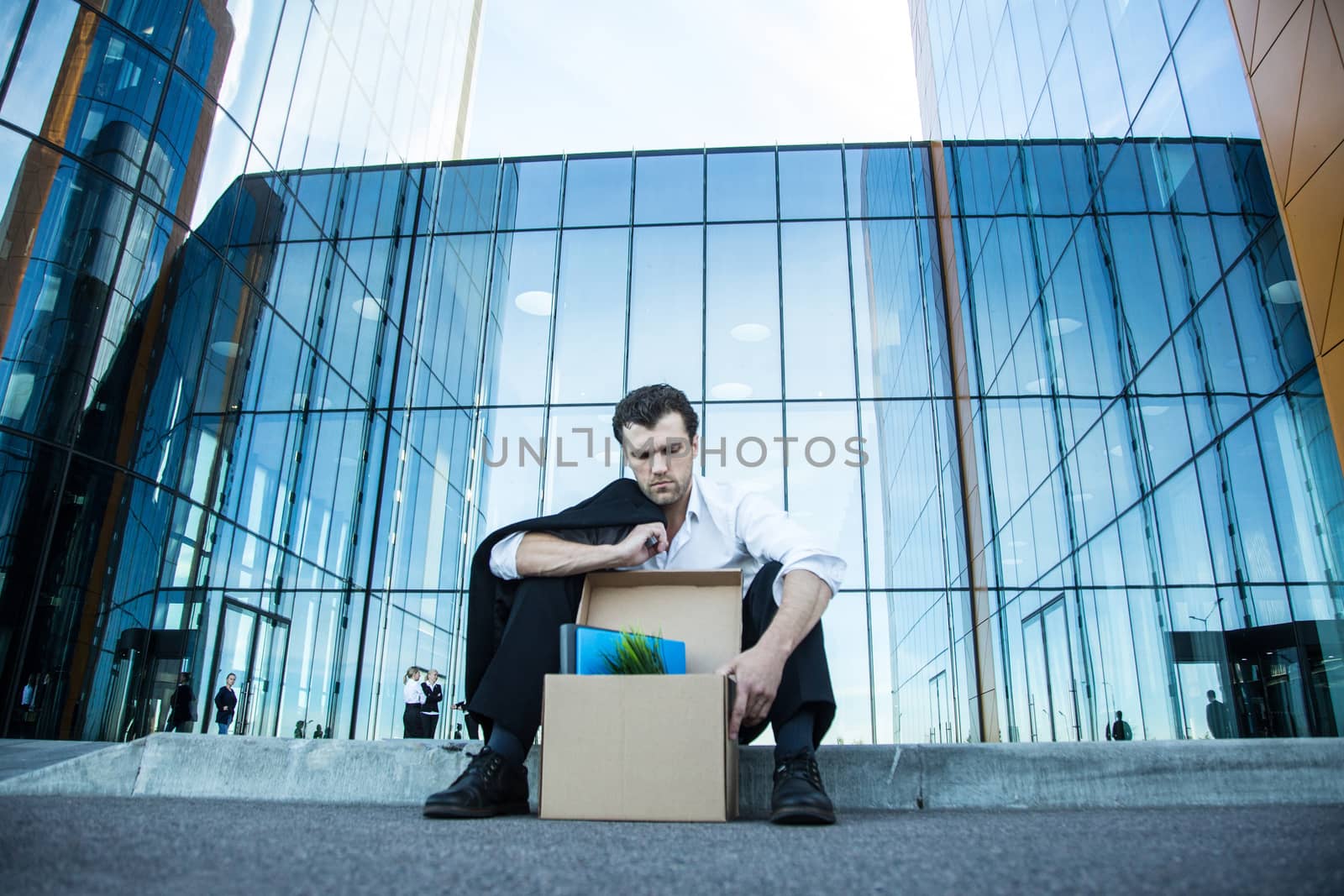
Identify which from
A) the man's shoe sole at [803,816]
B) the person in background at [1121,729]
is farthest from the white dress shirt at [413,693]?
the man's shoe sole at [803,816]

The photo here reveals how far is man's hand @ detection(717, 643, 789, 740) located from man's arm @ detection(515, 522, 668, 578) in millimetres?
397

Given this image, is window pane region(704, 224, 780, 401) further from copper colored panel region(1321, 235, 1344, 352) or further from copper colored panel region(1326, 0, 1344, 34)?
copper colored panel region(1326, 0, 1344, 34)

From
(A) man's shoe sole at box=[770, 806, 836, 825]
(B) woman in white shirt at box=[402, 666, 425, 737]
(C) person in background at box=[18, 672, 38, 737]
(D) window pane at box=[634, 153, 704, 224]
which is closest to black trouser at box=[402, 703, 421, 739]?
(B) woman in white shirt at box=[402, 666, 425, 737]

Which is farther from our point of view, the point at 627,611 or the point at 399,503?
the point at 399,503

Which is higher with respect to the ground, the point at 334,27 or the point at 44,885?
the point at 334,27

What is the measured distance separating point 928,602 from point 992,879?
10948 millimetres

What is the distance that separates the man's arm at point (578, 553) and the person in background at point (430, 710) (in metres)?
9.12

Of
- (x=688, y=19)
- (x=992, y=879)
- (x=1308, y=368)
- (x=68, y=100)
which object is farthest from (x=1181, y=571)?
(x=688, y=19)

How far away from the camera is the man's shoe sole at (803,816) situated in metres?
1.70

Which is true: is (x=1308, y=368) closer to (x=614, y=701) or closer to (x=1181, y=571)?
(x=1181, y=571)

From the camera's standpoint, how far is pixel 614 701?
183 centimetres

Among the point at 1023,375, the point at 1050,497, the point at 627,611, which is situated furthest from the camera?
the point at 1023,375

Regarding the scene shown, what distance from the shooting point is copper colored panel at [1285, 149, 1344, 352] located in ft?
15.9

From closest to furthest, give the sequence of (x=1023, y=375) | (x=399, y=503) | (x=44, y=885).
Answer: (x=44, y=885), (x=1023, y=375), (x=399, y=503)
